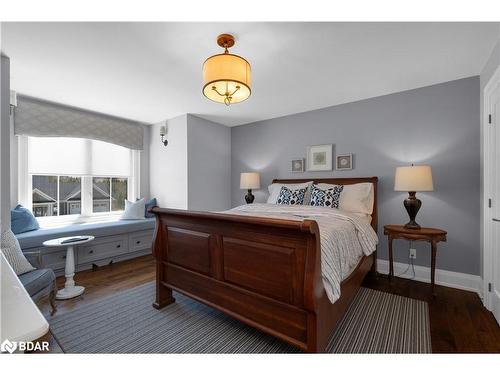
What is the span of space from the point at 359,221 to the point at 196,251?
5.50 ft

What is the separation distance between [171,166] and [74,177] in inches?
60.1

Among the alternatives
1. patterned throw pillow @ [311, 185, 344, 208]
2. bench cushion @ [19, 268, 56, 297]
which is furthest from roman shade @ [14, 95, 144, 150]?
patterned throw pillow @ [311, 185, 344, 208]

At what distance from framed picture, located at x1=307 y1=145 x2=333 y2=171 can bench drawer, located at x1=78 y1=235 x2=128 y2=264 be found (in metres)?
3.18

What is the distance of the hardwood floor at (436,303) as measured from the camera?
1665mm

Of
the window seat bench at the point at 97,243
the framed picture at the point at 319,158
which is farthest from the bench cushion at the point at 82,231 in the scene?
the framed picture at the point at 319,158

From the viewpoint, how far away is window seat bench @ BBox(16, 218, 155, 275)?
2795 millimetres

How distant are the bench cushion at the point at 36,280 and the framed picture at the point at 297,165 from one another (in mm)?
3331

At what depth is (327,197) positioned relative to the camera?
9.84ft

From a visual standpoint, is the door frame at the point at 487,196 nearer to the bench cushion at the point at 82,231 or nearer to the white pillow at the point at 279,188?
the white pillow at the point at 279,188

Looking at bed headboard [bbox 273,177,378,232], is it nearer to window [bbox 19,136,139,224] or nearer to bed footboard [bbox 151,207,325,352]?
bed footboard [bbox 151,207,325,352]

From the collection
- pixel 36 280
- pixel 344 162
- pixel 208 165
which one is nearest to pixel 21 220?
pixel 36 280

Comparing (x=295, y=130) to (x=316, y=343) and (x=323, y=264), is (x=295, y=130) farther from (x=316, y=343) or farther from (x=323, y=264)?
(x=316, y=343)

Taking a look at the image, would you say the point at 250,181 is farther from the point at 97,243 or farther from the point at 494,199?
the point at 494,199

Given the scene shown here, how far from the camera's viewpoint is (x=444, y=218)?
273 cm
